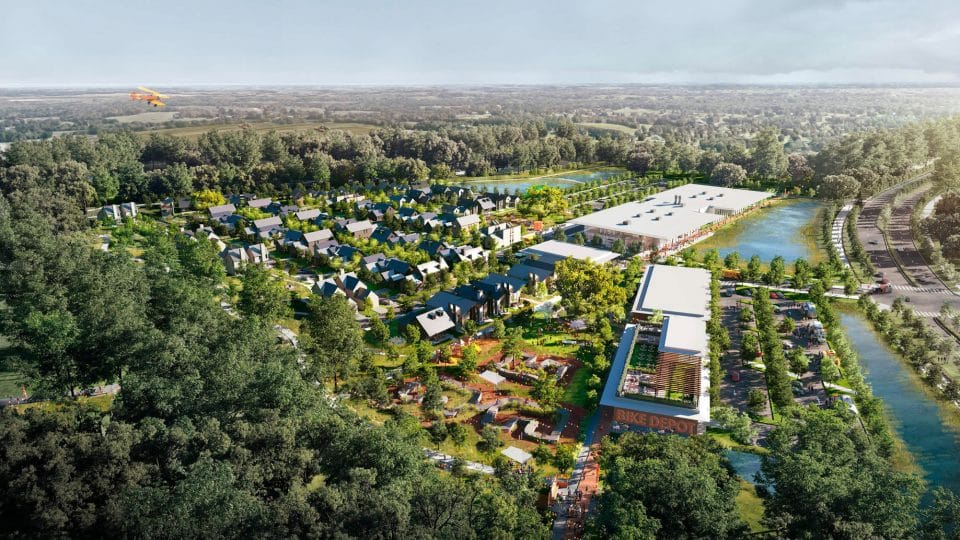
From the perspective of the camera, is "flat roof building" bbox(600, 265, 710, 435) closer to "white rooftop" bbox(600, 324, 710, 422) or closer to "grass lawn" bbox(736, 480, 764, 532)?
"white rooftop" bbox(600, 324, 710, 422)

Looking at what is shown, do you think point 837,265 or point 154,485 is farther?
point 837,265

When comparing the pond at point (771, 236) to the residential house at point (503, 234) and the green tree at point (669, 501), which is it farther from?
the green tree at point (669, 501)

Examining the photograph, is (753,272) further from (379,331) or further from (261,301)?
(261,301)

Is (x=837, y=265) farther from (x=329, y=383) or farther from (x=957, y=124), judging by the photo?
(x=957, y=124)

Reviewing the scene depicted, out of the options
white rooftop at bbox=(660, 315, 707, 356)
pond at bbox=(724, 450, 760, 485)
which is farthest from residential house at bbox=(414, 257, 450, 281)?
pond at bbox=(724, 450, 760, 485)

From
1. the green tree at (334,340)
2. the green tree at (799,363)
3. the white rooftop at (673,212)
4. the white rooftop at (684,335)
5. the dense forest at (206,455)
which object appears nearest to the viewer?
the dense forest at (206,455)


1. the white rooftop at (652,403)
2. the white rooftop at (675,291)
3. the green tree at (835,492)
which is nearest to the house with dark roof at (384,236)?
the white rooftop at (675,291)

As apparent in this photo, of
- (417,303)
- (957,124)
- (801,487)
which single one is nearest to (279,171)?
(417,303)
